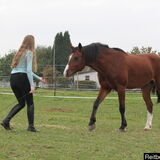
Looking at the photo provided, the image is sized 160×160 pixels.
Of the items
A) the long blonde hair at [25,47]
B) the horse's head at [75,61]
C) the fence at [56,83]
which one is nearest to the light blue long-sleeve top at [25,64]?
the long blonde hair at [25,47]

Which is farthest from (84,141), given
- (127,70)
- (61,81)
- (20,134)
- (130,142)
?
(61,81)

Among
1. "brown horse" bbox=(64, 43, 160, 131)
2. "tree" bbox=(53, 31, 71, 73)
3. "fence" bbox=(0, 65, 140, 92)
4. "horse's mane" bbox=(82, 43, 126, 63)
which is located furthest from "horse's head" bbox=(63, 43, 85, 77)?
"tree" bbox=(53, 31, 71, 73)

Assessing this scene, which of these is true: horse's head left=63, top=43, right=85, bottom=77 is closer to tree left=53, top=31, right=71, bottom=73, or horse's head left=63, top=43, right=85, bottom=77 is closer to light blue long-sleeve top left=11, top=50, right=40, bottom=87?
light blue long-sleeve top left=11, top=50, right=40, bottom=87

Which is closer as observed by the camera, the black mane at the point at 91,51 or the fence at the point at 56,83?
the black mane at the point at 91,51

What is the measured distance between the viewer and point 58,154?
5789mm

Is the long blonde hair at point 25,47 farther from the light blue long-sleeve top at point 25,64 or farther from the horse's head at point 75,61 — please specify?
the horse's head at point 75,61

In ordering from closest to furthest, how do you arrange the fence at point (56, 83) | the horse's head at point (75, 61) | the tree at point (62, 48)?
the horse's head at point (75, 61), the fence at point (56, 83), the tree at point (62, 48)

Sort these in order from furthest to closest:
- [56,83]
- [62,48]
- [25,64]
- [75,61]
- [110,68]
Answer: [62,48] → [56,83] → [110,68] → [75,61] → [25,64]

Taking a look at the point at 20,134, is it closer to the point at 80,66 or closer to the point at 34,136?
the point at 34,136

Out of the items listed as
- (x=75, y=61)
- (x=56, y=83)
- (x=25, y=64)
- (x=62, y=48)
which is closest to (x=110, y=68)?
(x=75, y=61)

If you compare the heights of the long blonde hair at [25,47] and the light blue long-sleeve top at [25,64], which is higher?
the long blonde hair at [25,47]

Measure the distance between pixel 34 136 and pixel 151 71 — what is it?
14.1 ft

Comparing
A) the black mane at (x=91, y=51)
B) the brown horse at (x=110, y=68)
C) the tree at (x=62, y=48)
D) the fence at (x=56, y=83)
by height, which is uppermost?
the tree at (x=62, y=48)

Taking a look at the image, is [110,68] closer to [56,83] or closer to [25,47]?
[25,47]
